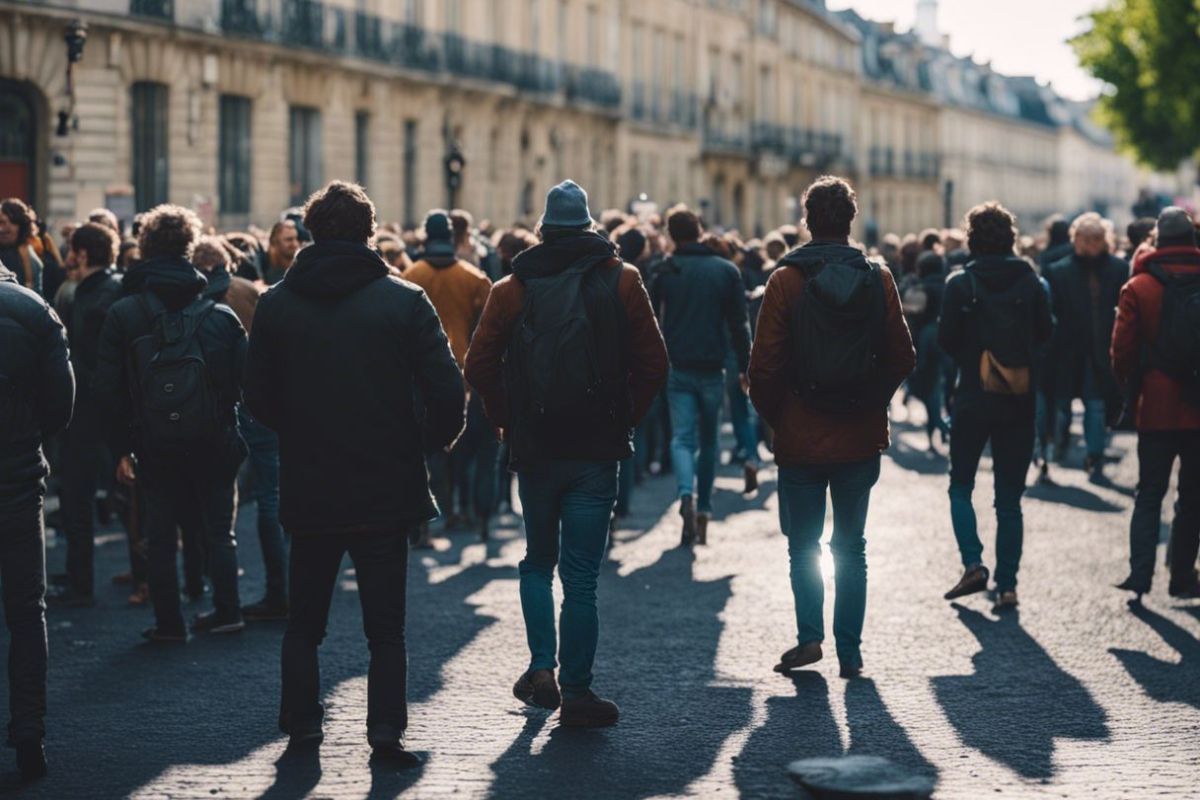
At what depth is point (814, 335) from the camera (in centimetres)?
877

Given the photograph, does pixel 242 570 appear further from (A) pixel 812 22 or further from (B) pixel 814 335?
(A) pixel 812 22

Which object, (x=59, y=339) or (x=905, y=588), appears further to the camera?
Result: (x=905, y=588)

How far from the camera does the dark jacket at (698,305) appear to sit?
1331cm

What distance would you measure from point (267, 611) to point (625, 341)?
328 centimetres

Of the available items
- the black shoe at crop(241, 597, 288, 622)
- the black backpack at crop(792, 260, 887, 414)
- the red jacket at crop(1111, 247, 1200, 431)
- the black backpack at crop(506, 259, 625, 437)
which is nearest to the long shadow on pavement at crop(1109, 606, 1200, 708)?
the red jacket at crop(1111, 247, 1200, 431)

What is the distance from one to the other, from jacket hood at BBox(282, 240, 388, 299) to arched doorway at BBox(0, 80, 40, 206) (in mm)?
21566

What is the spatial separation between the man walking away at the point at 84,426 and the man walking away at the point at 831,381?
12.1ft

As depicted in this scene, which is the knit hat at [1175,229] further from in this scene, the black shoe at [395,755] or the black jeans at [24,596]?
the black jeans at [24,596]

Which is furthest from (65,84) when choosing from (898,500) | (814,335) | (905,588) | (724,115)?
(724,115)

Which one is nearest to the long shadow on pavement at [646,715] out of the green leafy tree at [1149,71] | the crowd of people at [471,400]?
the crowd of people at [471,400]

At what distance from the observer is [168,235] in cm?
961

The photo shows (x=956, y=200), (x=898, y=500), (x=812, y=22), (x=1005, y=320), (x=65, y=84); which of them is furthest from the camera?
(x=956, y=200)

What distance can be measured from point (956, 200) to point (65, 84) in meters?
80.7

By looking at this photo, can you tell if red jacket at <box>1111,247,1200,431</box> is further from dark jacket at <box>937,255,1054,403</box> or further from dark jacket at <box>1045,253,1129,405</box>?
dark jacket at <box>1045,253,1129,405</box>
